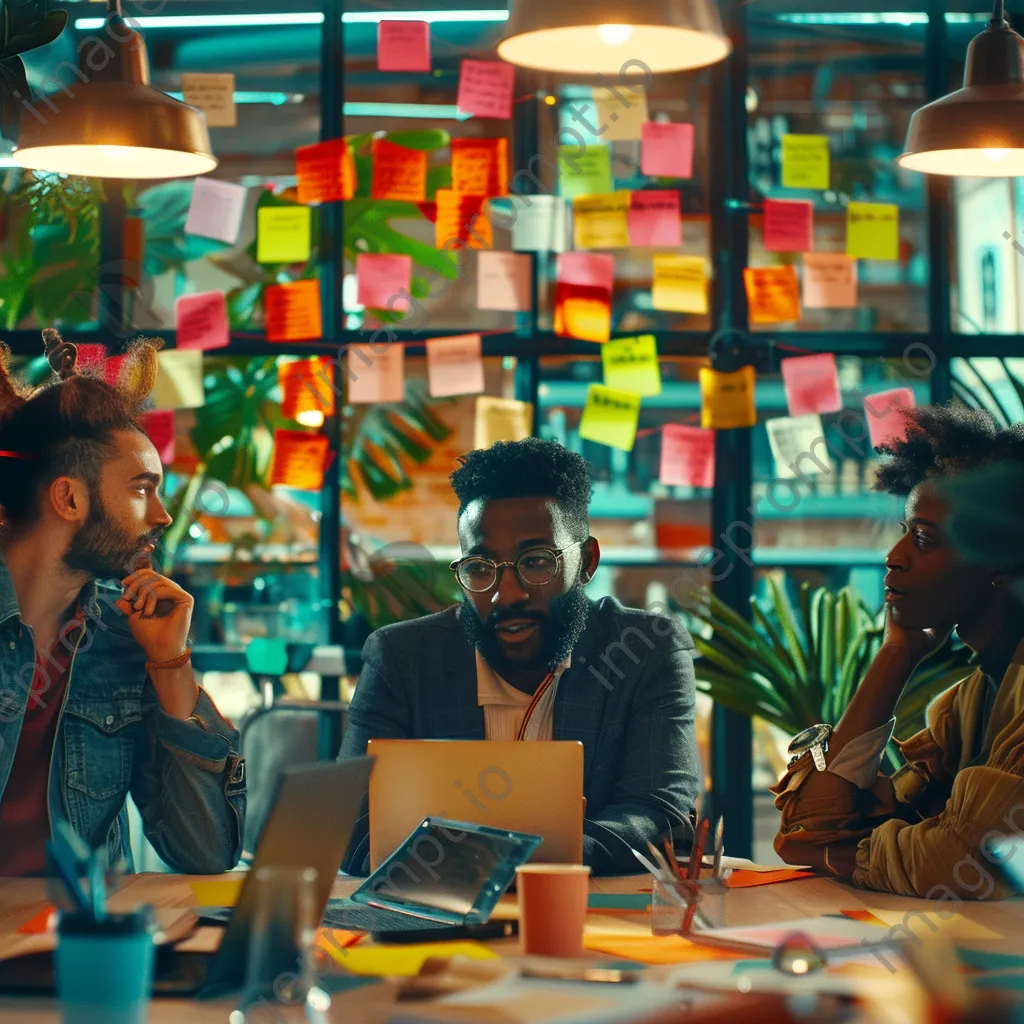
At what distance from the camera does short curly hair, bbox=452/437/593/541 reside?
2525 mm

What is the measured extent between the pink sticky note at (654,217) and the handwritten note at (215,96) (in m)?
Answer: 1.08

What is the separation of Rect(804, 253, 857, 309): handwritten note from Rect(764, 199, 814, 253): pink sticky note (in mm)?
49

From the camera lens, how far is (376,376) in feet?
11.9

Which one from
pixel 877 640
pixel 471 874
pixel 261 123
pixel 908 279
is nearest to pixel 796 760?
pixel 471 874

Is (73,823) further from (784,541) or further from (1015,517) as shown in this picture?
(784,541)

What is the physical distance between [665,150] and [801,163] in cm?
36

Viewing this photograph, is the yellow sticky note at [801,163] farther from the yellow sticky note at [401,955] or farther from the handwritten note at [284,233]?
the yellow sticky note at [401,955]

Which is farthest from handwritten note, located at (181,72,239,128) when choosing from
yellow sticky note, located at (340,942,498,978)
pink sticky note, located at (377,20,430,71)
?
yellow sticky note, located at (340,942,498,978)

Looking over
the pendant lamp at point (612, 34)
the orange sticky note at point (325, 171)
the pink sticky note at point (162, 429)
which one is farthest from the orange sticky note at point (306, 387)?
the pendant lamp at point (612, 34)

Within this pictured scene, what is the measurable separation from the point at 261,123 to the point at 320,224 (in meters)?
0.32

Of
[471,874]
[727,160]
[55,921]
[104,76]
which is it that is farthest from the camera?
[727,160]

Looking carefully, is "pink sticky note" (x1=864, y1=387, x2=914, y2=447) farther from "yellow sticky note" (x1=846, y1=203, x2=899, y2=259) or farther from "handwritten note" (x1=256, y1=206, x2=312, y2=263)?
"handwritten note" (x1=256, y1=206, x2=312, y2=263)

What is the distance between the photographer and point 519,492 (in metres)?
2.51

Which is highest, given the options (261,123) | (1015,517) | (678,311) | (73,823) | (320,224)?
(261,123)
